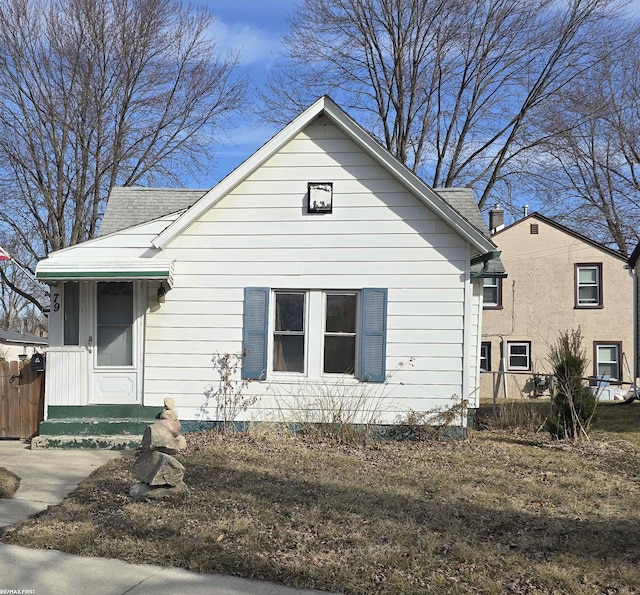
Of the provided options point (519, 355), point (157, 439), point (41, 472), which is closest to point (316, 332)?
point (157, 439)

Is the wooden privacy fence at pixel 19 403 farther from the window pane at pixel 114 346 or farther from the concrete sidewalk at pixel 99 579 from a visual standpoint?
the concrete sidewalk at pixel 99 579

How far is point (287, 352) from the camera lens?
9469 millimetres

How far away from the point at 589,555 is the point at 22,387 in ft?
26.5

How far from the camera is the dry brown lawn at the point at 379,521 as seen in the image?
170 inches

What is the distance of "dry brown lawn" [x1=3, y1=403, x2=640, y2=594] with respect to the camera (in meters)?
4.31

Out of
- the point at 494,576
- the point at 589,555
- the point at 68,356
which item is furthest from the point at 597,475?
the point at 68,356

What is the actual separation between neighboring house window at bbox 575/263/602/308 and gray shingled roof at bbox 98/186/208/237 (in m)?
17.1

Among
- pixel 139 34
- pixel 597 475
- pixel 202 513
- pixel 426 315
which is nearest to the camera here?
pixel 202 513

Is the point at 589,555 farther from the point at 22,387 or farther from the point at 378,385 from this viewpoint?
the point at 22,387

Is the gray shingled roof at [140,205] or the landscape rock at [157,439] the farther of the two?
the gray shingled roof at [140,205]

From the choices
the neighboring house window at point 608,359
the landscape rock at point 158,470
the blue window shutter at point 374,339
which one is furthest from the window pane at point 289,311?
the neighboring house window at point 608,359

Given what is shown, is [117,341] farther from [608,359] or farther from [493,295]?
[608,359]

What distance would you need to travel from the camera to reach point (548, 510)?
5.73m

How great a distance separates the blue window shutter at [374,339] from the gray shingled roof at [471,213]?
1672 millimetres
